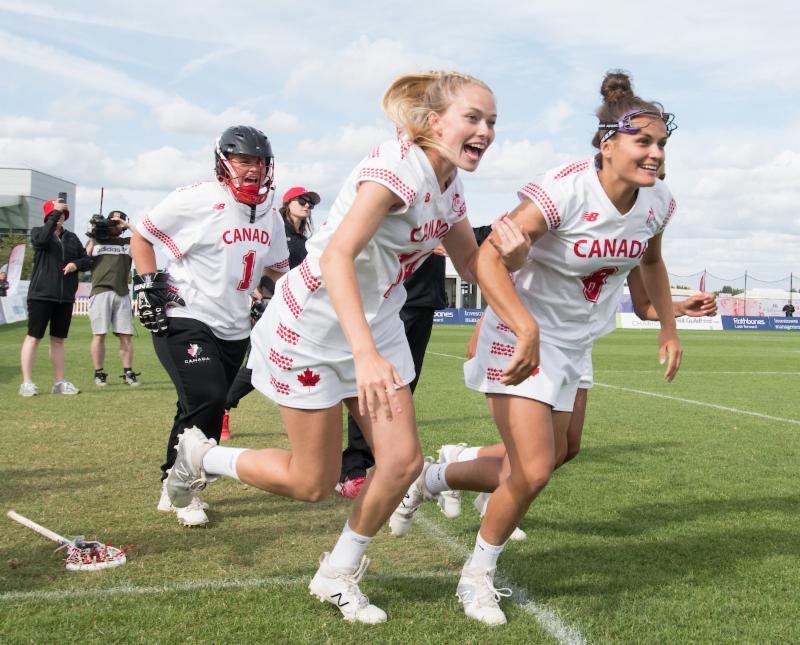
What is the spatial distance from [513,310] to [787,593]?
6.14ft

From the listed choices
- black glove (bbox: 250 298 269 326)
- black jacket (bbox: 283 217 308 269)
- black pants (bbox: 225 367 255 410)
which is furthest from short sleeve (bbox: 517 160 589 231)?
black pants (bbox: 225 367 255 410)

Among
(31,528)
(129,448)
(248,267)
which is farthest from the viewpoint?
(129,448)

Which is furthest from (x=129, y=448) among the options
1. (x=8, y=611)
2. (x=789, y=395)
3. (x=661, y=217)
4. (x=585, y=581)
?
(x=789, y=395)

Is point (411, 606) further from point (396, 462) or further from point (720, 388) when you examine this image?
point (720, 388)

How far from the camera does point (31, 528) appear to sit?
478cm

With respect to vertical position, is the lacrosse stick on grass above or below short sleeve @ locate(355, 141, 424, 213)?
below

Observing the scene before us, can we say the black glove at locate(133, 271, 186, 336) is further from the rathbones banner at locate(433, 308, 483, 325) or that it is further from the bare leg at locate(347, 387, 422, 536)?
the rathbones banner at locate(433, 308, 483, 325)

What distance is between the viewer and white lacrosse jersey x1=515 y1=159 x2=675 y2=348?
12.6 feet

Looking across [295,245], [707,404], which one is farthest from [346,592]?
[707,404]

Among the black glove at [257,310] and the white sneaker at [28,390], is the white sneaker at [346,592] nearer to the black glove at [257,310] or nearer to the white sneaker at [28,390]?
the black glove at [257,310]

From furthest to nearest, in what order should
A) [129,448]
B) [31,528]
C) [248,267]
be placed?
[129,448], [248,267], [31,528]

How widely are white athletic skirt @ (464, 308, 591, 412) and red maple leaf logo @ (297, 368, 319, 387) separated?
29.9 inches

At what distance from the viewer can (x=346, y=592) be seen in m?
3.65

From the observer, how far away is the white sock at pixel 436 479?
4691 mm
